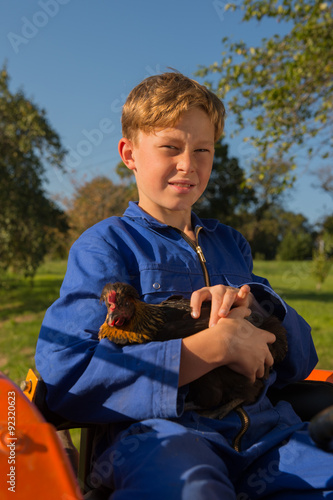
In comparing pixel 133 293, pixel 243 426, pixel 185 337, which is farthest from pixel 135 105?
pixel 243 426

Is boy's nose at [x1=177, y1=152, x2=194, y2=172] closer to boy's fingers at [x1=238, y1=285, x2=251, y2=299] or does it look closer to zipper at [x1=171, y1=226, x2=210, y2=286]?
zipper at [x1=171, y1=226, x2=210, y2=286]

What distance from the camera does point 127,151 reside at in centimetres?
208

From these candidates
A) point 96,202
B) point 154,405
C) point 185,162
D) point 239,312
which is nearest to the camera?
point 154,405

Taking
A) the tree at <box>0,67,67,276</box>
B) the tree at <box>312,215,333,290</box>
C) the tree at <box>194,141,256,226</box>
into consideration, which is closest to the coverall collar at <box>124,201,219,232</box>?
the tree at <box>0,67,67,276</box>

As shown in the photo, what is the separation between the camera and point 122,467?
119cm

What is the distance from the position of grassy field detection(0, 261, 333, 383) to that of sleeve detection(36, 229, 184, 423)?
4.84 meters

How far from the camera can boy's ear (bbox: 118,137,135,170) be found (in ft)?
6.76

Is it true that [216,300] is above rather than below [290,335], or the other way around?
above

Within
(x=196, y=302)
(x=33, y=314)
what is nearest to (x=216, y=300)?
(x=196, y=302)

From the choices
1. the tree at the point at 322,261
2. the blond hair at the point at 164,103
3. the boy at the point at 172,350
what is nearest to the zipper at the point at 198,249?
the boy at the point at 172,350

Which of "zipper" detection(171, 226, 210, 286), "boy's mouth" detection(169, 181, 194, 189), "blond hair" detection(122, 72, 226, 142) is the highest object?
"blond hair" detection(122, 72, 226, 142)

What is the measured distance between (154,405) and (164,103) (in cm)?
123

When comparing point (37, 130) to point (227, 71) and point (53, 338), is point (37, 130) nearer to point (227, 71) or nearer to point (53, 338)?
point (227, 71)

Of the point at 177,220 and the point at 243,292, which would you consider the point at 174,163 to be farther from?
the point at 243,292
